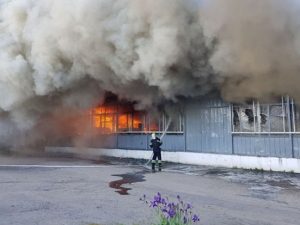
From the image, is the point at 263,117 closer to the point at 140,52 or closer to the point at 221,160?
the point at 221,160

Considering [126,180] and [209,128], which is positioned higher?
[209,128]

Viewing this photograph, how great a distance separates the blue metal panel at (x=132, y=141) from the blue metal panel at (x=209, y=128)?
2570mm

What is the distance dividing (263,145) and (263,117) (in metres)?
0.90

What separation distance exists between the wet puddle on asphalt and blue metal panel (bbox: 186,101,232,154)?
110 inches

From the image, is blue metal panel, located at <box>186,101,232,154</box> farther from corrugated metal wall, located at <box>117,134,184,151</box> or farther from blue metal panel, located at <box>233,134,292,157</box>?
corrugated metal wall, located at <box>117,134,184,151</box>

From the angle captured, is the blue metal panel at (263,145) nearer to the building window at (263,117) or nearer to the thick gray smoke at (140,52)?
the building window at (263,117)

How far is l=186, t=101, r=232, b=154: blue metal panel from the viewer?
1347 centimetres

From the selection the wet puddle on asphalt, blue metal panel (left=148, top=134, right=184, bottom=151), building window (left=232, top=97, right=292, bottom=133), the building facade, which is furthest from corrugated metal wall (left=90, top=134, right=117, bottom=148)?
building window (left=232, top=97, right=292, bottom=133)

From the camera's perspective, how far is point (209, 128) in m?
14.1

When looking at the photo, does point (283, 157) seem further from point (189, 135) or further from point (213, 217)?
point (213, 217)

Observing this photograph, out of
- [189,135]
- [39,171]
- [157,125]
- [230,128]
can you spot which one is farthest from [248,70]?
[39,171]

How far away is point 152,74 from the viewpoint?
13.1 metres

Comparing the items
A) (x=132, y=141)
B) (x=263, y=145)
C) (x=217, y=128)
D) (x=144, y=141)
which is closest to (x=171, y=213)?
(x=263, y=145)

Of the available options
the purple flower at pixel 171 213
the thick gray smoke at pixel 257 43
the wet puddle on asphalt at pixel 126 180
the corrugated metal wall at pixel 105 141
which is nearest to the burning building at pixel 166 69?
the thick gray smoke at pixel 257 43
